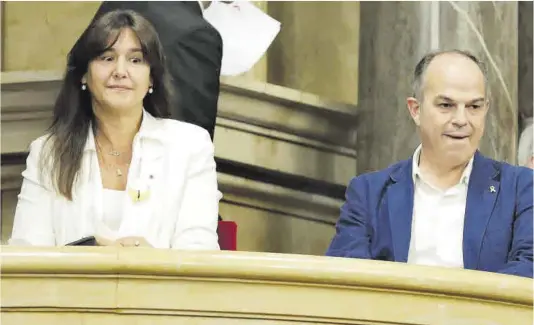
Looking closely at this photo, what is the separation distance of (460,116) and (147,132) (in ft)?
2.52

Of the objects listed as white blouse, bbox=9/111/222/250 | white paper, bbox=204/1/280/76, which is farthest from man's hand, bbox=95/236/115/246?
white paper, bbox=204/1/280/76

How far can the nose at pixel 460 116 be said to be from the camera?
355 cm

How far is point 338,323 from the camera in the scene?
2963 millimetres

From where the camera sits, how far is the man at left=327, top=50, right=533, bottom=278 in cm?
346

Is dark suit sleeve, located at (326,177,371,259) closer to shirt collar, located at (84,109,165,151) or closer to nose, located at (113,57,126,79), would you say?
shirt collar, located at (84,109,165,151)

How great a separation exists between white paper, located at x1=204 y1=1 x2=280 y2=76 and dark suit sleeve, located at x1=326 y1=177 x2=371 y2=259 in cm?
109

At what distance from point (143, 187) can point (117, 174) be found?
5.2 inches

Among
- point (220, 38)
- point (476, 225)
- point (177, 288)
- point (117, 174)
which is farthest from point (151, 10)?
point (177, 288)

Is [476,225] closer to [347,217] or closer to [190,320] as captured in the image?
[347,217]

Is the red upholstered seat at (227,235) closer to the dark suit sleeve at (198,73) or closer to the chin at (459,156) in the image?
the dark suit sleeve at (198,73)

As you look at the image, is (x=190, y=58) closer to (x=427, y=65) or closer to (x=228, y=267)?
(x=427, y=65)

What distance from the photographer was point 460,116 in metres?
3.55

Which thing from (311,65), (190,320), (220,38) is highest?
(311,65)

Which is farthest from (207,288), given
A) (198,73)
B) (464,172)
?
(198,73)
